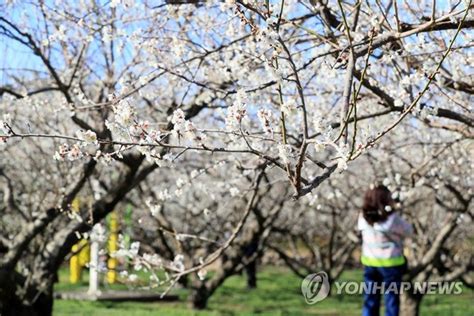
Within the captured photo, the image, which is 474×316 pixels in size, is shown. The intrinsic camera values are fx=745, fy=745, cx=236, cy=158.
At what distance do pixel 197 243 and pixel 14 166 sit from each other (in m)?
4.89

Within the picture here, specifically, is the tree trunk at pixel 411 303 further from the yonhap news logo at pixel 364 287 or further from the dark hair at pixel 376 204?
the dark hair at pixel 376 204

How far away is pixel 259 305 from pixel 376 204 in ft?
21.6

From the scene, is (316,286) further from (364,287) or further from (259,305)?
(259,305)

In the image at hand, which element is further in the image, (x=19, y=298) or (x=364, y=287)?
(x=19, y=298)

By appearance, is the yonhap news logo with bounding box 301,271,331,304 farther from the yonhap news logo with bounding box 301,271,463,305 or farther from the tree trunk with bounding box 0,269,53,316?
the tree trunk with bounding box 0,269,53,316

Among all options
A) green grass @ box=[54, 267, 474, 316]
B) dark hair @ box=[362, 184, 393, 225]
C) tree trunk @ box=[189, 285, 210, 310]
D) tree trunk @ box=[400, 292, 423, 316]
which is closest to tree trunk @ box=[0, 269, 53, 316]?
green grass @ box=[54, 267, 474, 316]

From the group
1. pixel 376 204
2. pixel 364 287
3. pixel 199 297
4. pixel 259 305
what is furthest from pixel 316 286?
pixel 259 305

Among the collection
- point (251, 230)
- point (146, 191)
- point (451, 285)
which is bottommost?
point (451, 285)

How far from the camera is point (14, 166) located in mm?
10781

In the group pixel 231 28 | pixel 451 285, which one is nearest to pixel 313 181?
pixel 231 28

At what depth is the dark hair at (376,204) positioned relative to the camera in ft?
19.4

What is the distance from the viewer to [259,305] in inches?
478

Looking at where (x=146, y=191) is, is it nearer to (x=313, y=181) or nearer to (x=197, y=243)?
(x=197, y=243)

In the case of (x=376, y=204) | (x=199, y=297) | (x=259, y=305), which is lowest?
(x=259, y=305)
